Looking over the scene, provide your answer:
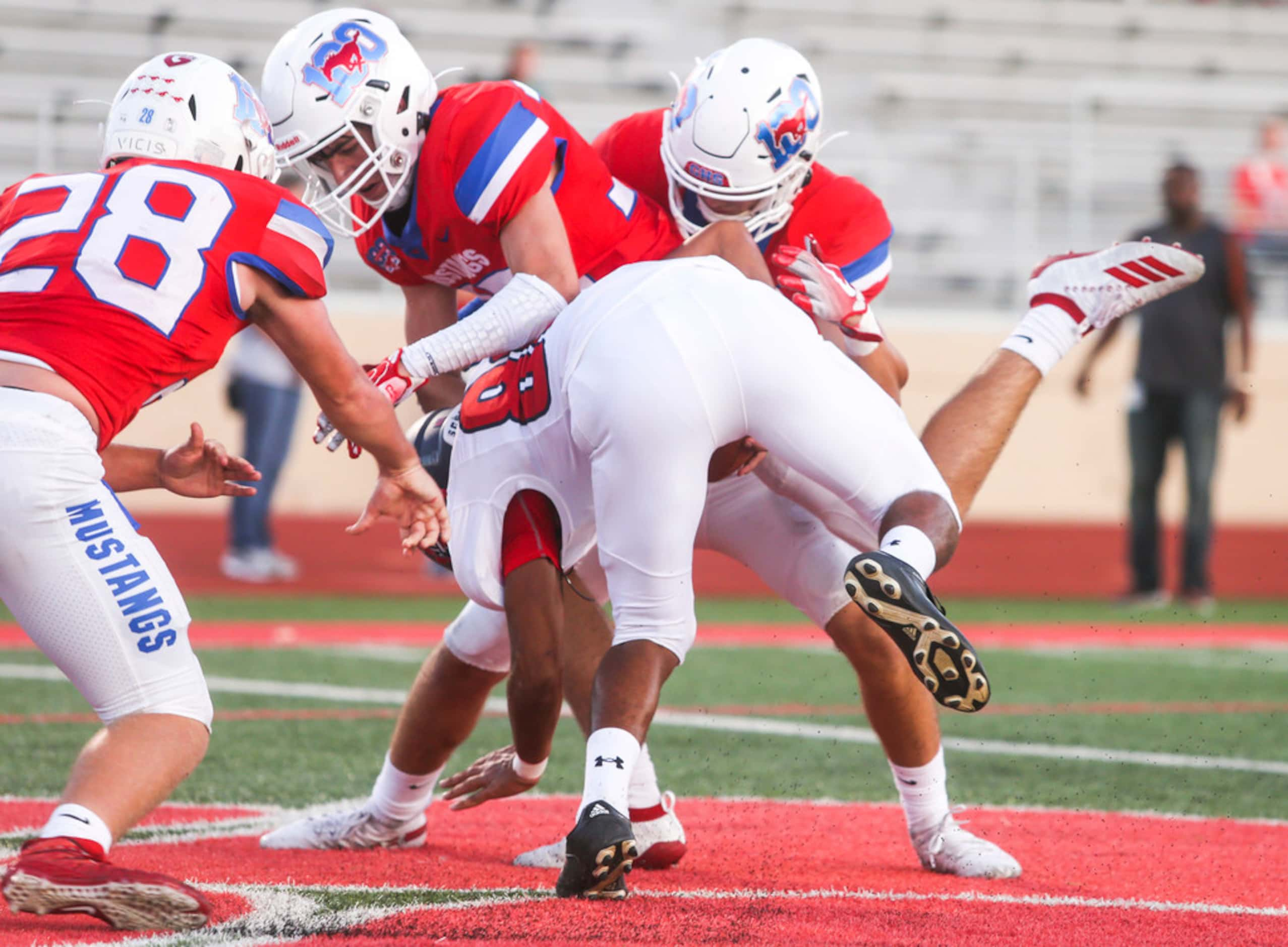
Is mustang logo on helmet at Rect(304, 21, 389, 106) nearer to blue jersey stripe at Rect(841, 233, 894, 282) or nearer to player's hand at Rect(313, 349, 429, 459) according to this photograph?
player's hand at Rect(313, 349, 429, 459)

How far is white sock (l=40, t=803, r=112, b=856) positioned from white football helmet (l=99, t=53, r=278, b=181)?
1.06 m

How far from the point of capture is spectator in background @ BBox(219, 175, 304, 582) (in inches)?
359

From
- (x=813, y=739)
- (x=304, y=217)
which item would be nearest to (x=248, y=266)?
(x=304, y=217)

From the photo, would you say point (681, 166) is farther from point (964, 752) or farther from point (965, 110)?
point (965, 110)

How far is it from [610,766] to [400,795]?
30.4 inches

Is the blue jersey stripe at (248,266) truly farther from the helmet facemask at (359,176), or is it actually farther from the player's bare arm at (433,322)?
the player's bare arm at (433,322)

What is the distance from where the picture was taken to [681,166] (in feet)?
11.9

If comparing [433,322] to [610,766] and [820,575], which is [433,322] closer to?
[820,575]

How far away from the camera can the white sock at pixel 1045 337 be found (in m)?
3.87

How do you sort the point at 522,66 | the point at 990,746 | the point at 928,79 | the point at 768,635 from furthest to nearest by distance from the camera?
the point at 928,79 → the point at 522,66 → the point at 768,635 → the point at 990,746

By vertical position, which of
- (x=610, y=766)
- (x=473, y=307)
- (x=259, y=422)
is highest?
(x=473, y=307)

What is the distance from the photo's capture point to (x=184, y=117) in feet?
9.30

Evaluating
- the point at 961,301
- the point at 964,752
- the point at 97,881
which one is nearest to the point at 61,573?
the point at 97,881

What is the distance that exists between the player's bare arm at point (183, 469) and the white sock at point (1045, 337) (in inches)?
69.6
